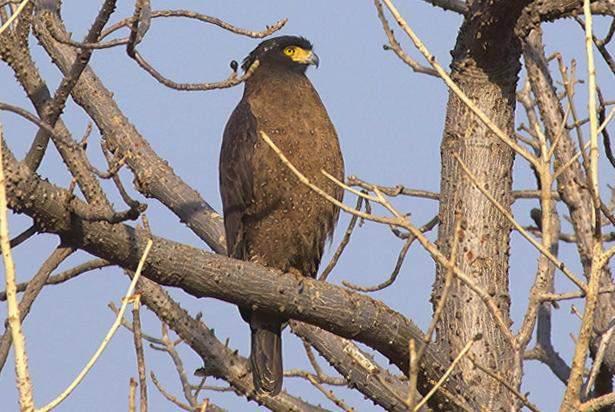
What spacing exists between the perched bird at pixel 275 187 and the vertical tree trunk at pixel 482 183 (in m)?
0.71

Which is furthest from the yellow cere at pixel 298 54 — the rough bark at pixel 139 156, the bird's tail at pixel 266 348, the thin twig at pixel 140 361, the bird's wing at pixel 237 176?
the thin twig at pixel 140 361

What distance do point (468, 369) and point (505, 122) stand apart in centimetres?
113

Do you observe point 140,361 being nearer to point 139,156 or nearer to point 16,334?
point 16,334

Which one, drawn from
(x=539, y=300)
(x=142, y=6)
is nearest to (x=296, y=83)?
(x=142, y=6)

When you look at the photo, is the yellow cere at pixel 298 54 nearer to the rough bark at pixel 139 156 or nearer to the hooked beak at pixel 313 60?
the hooked beak at pixel 313 60

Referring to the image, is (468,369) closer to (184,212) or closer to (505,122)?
(505,122)

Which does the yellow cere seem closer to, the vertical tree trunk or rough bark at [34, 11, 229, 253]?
rough bark at [34, 11, 229, 253]

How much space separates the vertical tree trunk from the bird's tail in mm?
938

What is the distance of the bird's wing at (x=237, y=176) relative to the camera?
5.84 m

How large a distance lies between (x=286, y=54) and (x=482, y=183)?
1.66 meters

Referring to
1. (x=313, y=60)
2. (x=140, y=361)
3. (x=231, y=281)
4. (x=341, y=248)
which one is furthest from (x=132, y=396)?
(x=313, y=60)

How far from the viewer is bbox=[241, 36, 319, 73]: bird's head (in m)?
6.43

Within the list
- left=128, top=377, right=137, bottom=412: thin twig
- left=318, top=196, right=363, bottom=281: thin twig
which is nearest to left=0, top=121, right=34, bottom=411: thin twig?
left=128, top=377, right=137, bottom=412: thin twig

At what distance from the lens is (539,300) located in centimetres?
312
